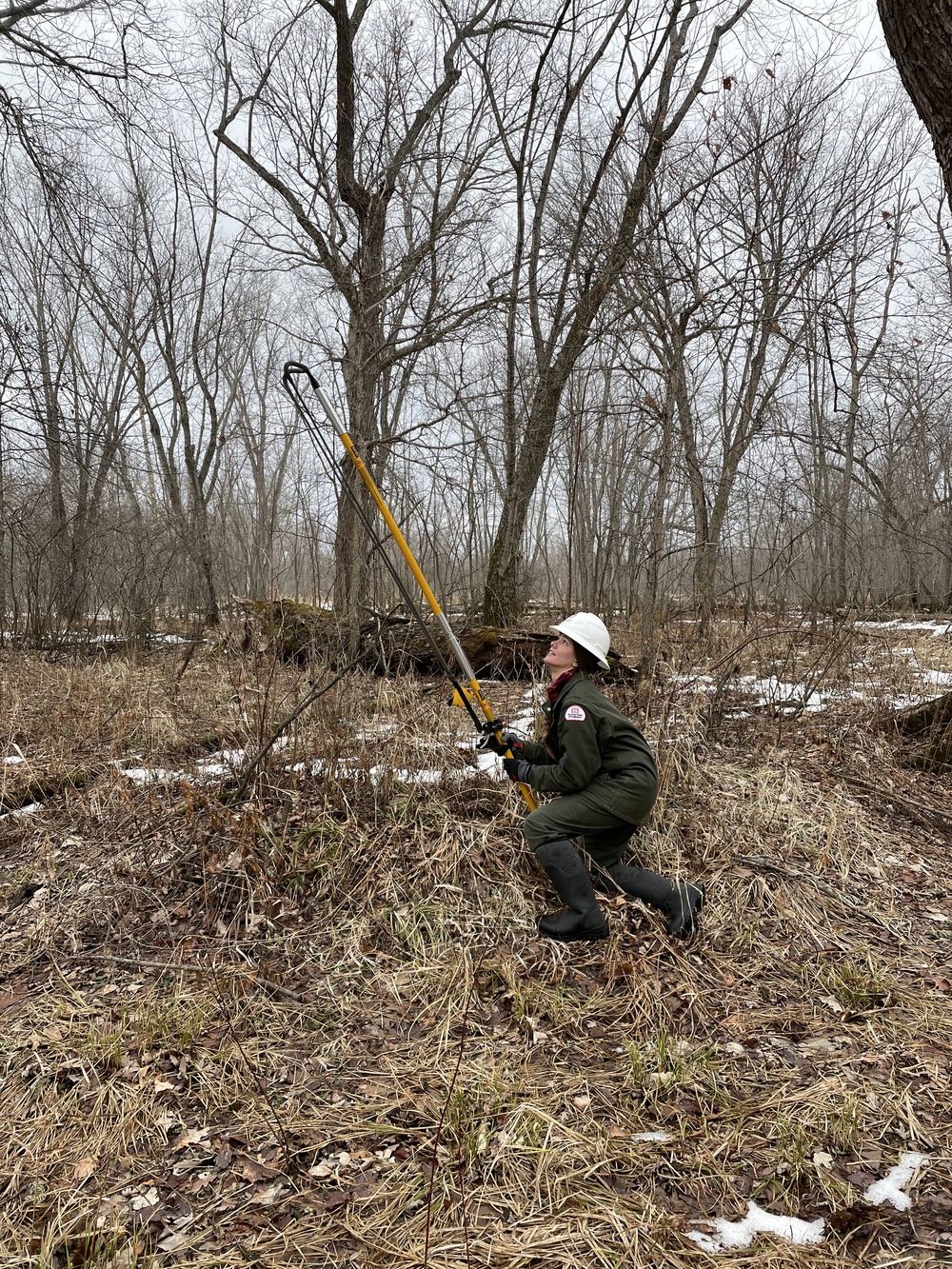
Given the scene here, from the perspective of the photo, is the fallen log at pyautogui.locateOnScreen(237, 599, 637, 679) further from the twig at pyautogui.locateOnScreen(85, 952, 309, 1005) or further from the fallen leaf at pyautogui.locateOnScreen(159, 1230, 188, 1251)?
the fallen leaf at pyautogui.locateOnScreen(159, 1230, 188, 1251)

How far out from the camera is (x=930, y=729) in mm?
5148

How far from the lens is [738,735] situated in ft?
17.4

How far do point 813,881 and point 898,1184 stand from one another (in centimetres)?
174

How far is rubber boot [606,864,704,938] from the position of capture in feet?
10.7

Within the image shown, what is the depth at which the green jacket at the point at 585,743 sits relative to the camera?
321 cm

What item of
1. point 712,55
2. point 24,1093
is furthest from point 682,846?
point 712,55

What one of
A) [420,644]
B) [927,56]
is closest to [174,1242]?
[927,56]

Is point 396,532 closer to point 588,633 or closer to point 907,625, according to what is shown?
point 588,633

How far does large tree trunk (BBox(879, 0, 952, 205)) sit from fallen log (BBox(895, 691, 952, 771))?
3.60 m

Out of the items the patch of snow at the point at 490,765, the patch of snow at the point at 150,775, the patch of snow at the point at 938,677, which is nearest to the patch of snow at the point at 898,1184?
the patch of snow at the point at 490,765

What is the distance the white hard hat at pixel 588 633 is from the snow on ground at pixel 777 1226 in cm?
202

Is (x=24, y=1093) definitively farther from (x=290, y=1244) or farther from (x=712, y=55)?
(x=712, y=55)

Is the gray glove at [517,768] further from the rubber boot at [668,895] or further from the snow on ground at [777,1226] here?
the snow on ground at [777,1226]

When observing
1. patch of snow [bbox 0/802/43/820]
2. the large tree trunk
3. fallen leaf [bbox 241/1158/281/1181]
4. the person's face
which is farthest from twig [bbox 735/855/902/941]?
patch of snow [bbox 0/802/43/820]
